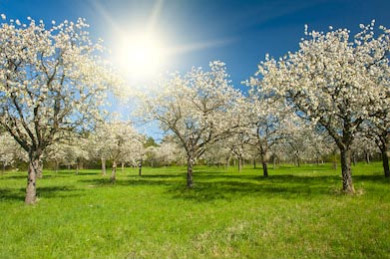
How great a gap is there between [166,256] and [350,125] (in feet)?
60.2

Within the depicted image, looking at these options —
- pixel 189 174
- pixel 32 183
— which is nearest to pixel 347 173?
pixel 189 174

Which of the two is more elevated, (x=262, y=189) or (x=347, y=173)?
(x=347, y=173)

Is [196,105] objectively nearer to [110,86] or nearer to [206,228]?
[110,86]

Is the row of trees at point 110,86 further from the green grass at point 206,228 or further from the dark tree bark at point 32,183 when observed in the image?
the green grass at point 206,228

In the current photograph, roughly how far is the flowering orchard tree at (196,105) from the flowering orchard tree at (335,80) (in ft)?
29.9

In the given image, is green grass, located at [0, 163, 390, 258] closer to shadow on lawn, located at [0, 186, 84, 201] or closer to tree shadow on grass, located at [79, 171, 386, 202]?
tree shadow on grass, located at [79, 171, 386, 202]

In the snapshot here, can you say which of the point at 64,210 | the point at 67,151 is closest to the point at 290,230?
the point at 64,210

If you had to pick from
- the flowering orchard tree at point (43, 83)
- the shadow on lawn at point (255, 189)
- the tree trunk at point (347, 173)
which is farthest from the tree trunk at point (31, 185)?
the tree trunk at point (347, 173)

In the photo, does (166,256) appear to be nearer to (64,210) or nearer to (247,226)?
(247,226)

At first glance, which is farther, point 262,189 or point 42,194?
point 262,189

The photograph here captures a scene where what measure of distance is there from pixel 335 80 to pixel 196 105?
16.1 m

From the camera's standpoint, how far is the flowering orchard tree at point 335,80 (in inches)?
824

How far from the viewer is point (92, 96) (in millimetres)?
24375

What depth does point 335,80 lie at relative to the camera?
21703 millimetres
